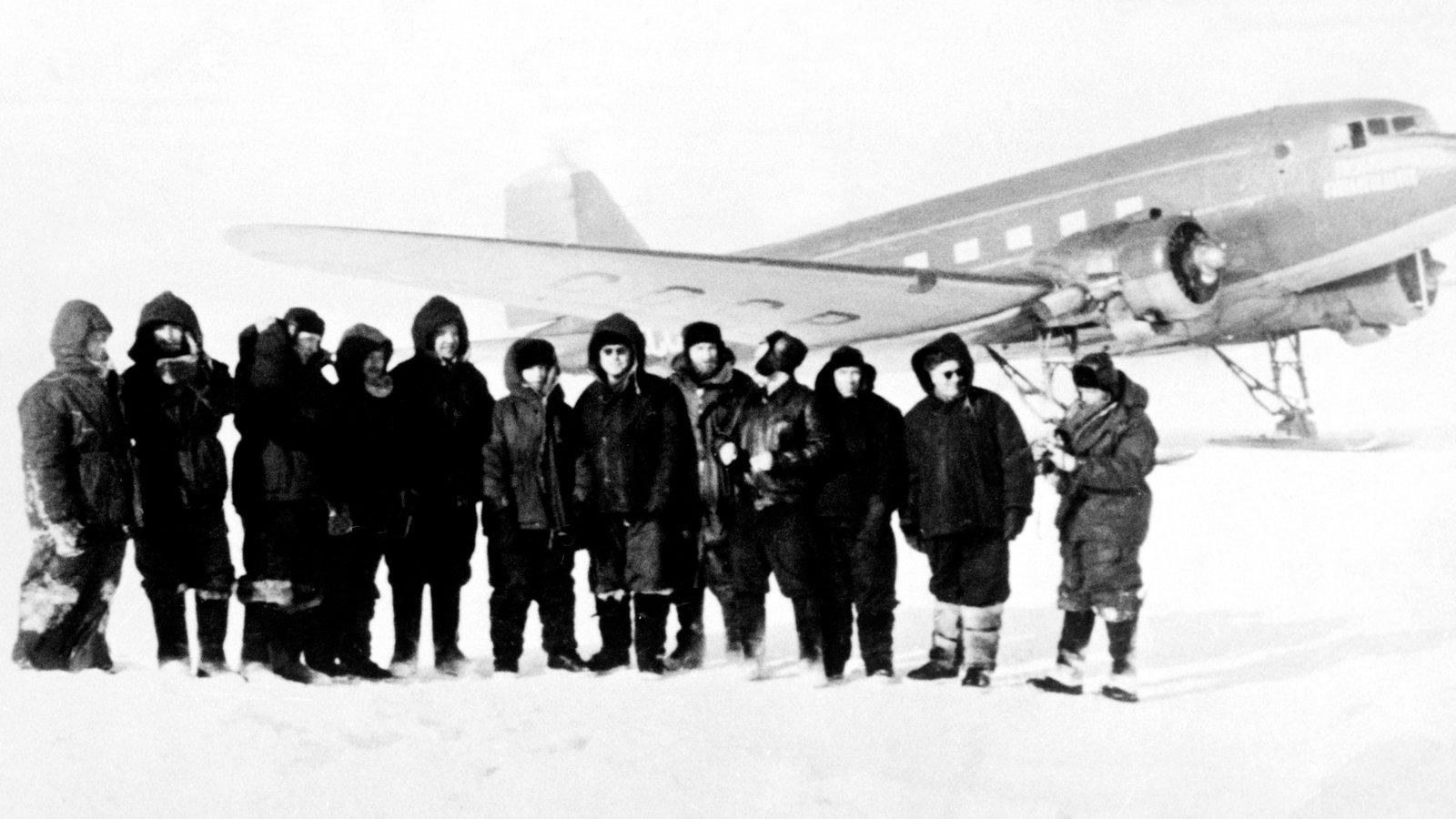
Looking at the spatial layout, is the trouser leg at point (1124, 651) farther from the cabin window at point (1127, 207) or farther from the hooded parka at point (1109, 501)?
the cabin window at point (1127, 207)

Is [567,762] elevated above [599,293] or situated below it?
below

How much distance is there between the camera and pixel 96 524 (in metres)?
4.26

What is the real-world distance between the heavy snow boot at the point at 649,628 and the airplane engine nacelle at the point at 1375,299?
8.69 m

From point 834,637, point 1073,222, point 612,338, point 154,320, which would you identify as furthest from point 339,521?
point 1073,222

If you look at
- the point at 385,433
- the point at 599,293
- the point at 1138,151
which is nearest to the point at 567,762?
the point at 385,433

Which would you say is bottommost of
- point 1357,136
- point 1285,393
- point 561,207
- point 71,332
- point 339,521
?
point 339,521

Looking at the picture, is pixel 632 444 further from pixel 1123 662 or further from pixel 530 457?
pixel 1123 662

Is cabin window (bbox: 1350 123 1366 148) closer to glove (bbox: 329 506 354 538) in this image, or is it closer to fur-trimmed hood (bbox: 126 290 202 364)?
glove (bbox: 329 506 354 538)

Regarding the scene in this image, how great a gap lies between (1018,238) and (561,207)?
6.65 m

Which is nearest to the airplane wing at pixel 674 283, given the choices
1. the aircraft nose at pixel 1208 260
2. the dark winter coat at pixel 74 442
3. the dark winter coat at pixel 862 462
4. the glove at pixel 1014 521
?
the aircraft nose at pixel 1208 260

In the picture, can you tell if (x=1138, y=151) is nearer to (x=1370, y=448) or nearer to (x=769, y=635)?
(x=1370, y=448)

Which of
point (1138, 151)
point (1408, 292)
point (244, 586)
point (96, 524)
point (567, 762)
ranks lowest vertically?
point (567, 762)

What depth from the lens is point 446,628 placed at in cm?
496

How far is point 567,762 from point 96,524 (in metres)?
2.03
